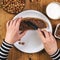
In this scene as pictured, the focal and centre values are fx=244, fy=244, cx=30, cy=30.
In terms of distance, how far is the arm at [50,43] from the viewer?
1.20 metres

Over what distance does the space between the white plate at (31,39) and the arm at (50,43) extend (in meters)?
0.09

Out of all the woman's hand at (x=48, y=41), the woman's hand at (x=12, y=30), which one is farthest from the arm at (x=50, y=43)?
the woman's hand at (x=12, y=30)

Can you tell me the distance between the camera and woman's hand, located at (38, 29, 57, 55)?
3.94 feet

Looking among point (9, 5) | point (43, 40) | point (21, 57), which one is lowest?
point (21, 57)

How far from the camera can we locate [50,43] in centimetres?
120

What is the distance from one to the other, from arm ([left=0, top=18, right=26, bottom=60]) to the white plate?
0.28 feet

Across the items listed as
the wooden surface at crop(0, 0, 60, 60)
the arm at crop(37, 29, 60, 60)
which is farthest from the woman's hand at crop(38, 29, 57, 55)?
the wooden surface at crop(0, 0, 60, 60)

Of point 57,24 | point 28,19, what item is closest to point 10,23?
point 28,19

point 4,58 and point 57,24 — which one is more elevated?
point 57,24

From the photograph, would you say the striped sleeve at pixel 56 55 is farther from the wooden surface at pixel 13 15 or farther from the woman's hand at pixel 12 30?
the woman's hand at pixel 12 30

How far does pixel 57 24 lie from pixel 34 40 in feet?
0.50

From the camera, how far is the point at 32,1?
4.35 feet

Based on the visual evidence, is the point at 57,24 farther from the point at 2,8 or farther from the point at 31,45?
the point at 2,8

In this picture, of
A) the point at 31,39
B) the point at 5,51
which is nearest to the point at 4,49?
the point at 5,51
